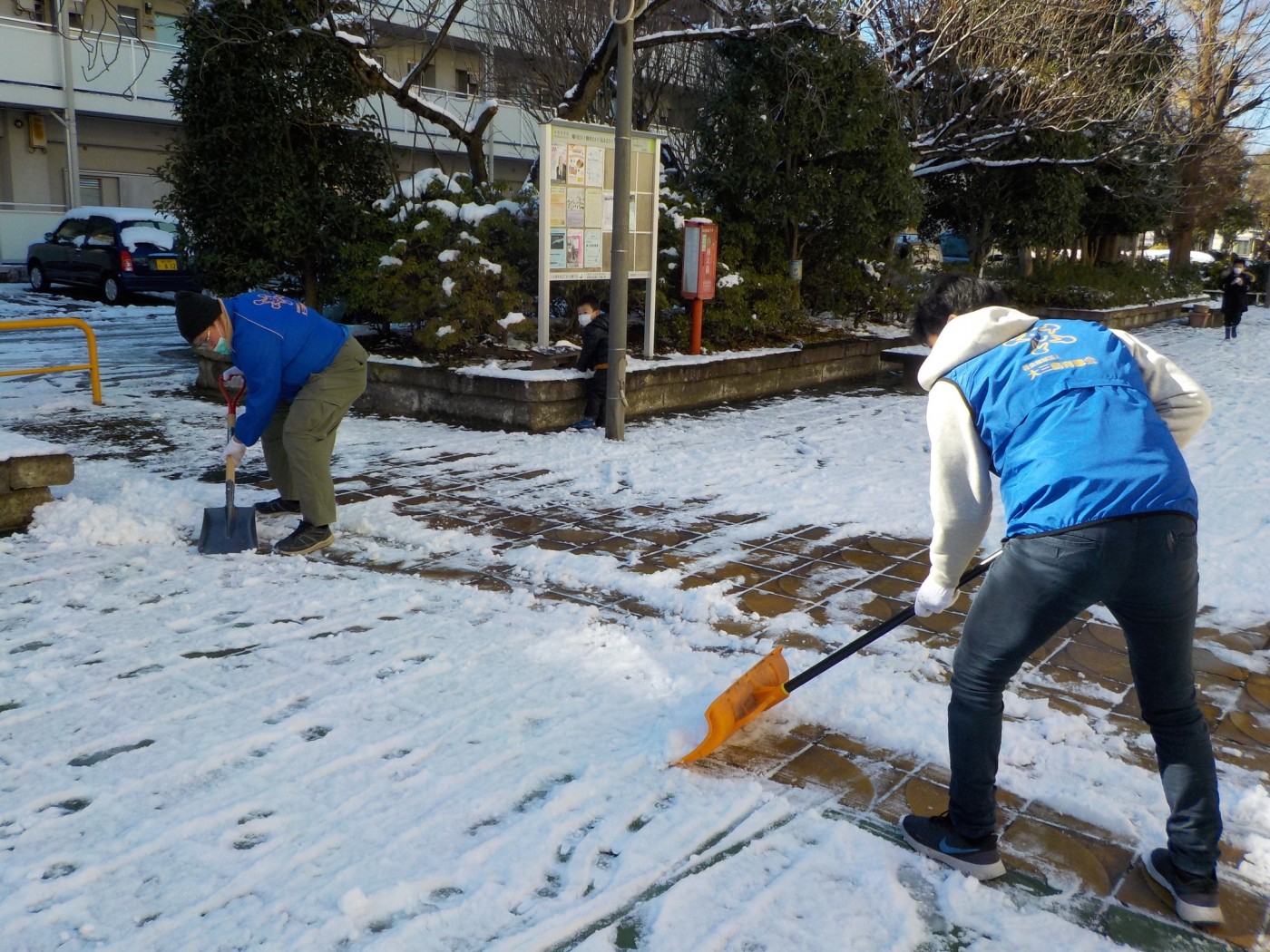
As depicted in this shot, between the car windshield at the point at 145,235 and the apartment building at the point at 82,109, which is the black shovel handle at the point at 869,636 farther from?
the apartment building at the point at 82,109

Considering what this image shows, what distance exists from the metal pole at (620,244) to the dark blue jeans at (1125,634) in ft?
18.8

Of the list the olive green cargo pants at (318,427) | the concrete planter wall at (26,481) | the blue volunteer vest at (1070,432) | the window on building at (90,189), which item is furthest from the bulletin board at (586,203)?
the window on building at (90,189)

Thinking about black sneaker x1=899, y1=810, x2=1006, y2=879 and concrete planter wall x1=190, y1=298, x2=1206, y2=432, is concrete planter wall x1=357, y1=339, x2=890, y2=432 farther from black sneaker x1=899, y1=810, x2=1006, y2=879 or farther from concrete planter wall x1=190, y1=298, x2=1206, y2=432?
black sneaker x1=899, y1=810, x2=1006, y2=879

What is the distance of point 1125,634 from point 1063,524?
40 cm

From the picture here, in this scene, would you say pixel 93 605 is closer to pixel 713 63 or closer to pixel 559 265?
pixel 559 265

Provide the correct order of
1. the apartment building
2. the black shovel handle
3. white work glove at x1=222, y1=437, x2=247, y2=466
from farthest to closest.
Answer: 1. the apartment building
2. white work glove at x1=222, y1=437, x2=247, y2=466
3. the black shovel handle

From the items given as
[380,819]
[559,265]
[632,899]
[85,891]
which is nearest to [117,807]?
[85,891]

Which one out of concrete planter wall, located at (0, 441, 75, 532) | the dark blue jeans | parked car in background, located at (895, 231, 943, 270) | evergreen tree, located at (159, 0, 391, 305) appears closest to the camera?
the dark blue jeans

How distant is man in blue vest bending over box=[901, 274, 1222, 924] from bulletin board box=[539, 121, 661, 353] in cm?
636

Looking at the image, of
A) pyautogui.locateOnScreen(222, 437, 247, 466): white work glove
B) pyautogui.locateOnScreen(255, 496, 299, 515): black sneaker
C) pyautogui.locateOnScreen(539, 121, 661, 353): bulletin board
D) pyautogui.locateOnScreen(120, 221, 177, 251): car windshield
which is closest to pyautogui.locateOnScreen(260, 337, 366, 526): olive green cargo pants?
pyautogui.locateOnScreen(222, 437, 247, 466): white work glove

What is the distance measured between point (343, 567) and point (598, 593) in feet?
4.32

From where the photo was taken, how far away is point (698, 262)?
1030cm

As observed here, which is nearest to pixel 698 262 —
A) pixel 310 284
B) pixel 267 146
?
pixel 310 284

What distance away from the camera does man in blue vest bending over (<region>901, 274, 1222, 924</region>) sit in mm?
2506
